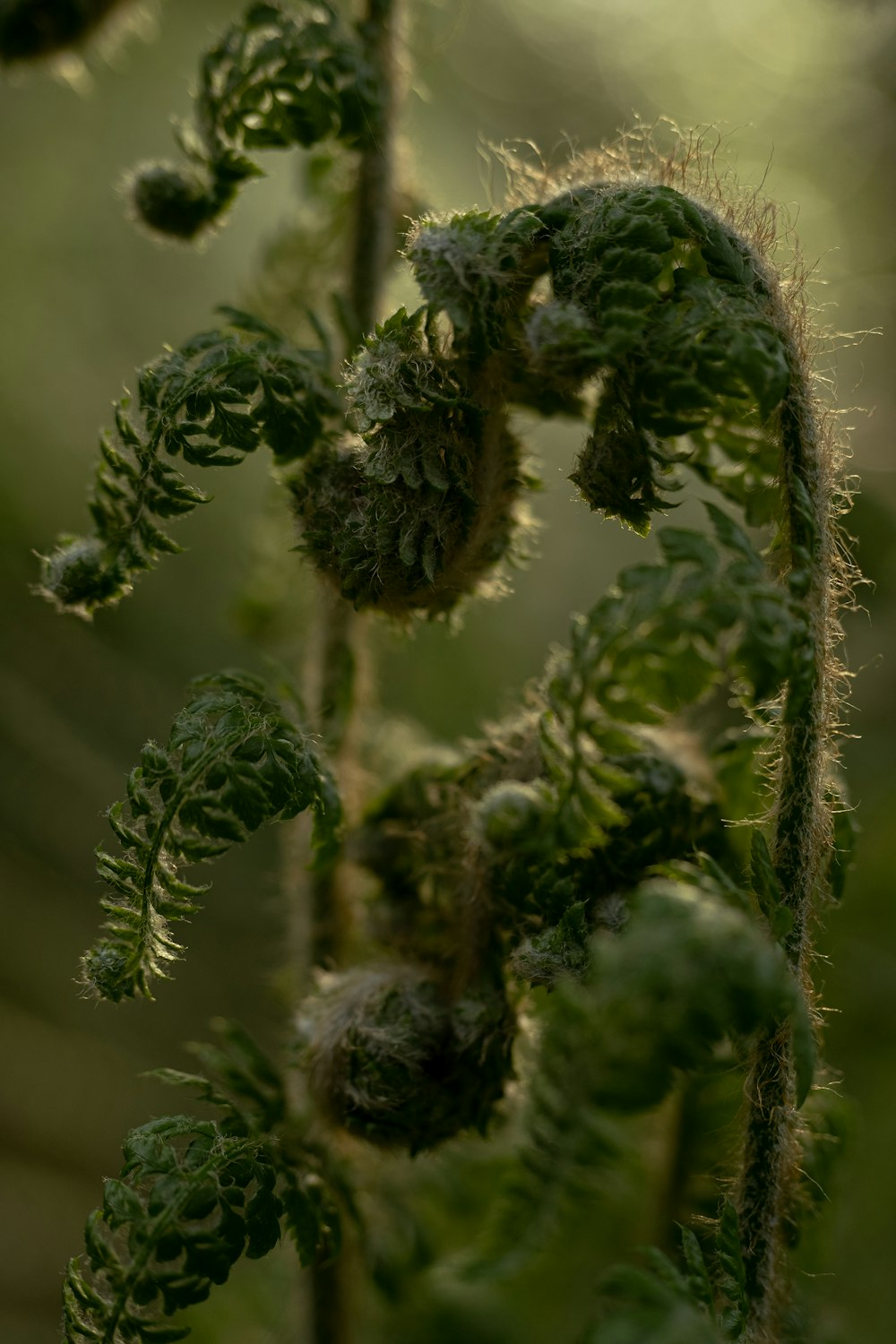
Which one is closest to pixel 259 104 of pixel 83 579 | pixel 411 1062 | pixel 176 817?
pixel 83 579

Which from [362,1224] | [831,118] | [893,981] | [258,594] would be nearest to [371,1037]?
[362,1224]

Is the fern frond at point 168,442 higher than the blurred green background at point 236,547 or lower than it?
lower

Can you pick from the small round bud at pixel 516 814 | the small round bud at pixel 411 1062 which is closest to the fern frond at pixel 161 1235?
the small round bud at pixel 411 1062

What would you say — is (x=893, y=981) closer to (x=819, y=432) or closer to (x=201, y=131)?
(x=819, y=432)

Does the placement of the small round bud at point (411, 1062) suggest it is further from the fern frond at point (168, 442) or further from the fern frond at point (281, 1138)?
the fern frond at point (168, 442)

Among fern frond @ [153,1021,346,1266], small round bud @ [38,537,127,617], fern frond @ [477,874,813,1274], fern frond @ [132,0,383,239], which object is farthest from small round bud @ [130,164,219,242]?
fern frond @ [477,874,813,1274]

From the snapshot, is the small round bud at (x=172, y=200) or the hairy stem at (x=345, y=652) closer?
the small round bud at (x=172, y=200)

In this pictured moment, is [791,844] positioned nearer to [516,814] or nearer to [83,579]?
[516,814]
